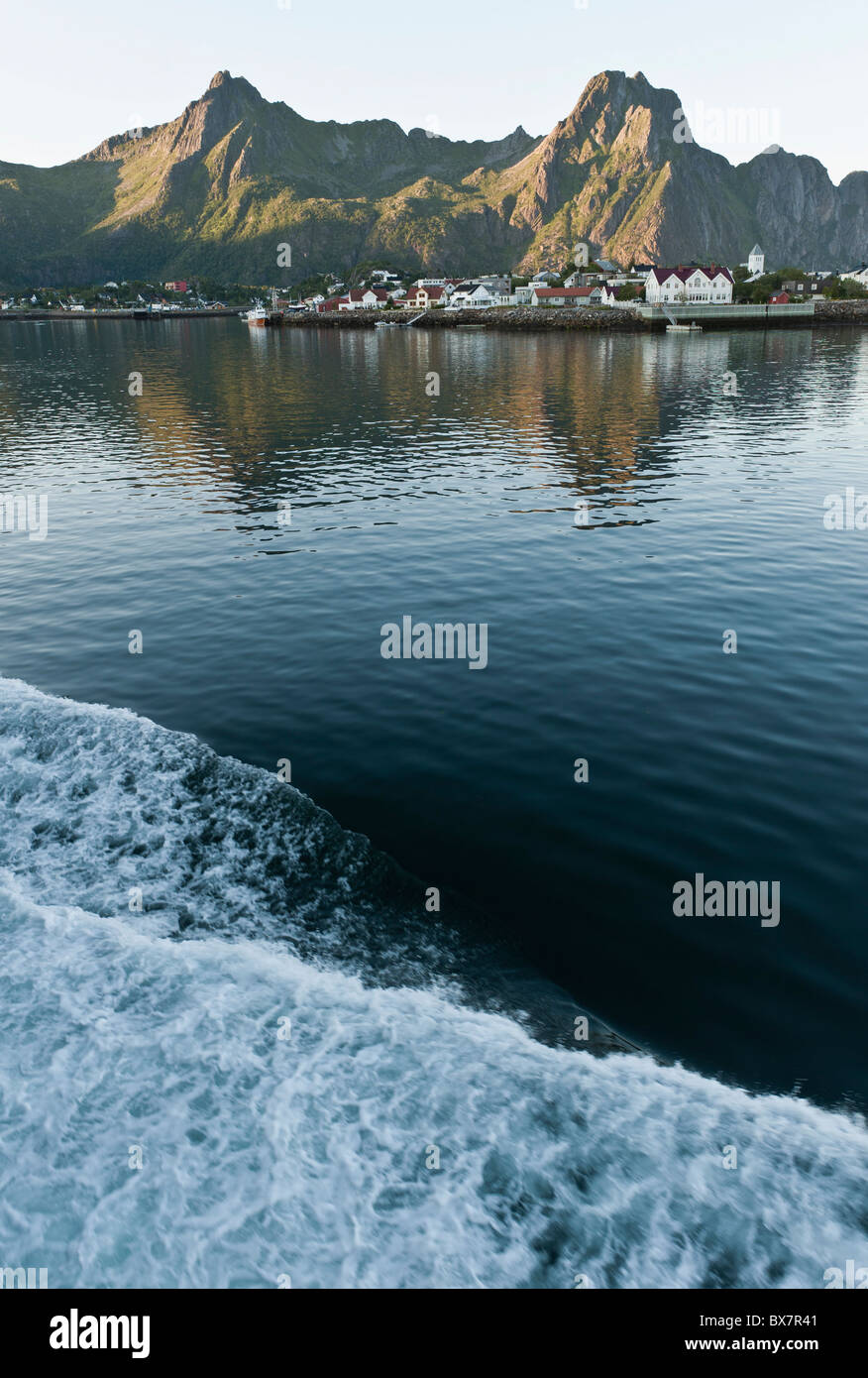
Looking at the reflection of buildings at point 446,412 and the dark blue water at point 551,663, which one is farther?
the reflection of buildings at point 446,412

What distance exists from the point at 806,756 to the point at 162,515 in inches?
1273

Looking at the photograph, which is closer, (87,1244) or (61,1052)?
(87,1244)

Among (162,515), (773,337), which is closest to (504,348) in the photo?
(773,337)

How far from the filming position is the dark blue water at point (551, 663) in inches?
475

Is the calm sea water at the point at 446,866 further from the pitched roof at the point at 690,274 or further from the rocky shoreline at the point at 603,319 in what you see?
the pitched roof at the point at 690,274

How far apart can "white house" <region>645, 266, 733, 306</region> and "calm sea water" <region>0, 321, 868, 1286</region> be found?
7293 inches

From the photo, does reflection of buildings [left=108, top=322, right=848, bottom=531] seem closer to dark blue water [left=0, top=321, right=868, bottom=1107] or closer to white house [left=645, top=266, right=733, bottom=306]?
dark blue water [left=0, top=321, right=868, bottom=1107]

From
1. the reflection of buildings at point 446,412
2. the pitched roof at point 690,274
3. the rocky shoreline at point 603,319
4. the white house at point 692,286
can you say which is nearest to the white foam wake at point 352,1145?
the reflection of buildings at point 446,412

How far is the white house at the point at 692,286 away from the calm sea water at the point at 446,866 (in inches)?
7293

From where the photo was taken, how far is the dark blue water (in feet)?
39.6

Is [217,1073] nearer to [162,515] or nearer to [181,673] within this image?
[181,673]

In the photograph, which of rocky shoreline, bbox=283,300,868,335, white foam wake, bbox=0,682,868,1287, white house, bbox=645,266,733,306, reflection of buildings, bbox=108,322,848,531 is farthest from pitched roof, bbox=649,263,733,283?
white foam wake, bbox=0,682,868,1287

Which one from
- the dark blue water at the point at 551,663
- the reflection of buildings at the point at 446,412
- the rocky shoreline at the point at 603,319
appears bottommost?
the dark blue water at the point at 551,663
